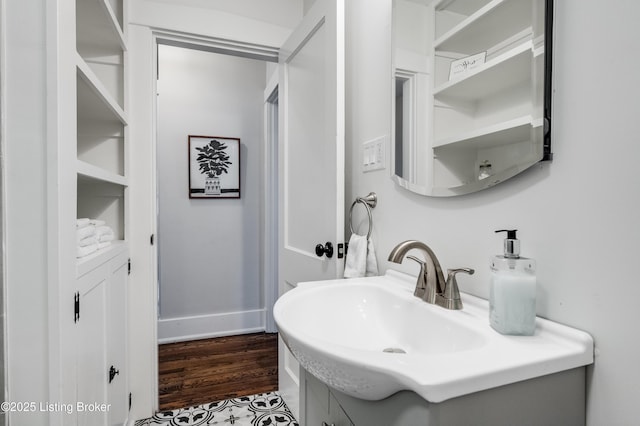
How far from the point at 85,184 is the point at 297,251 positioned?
995 millimetres

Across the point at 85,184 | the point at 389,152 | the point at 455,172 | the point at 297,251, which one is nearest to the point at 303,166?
the point at 297,251

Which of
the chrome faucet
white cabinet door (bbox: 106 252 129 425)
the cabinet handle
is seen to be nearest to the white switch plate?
the chrome faucet

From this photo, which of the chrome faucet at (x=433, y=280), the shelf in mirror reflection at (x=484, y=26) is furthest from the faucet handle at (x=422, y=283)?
the shelf in mirror reflection at (x=484, y=26)

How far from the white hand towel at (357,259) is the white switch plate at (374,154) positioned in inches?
10.7

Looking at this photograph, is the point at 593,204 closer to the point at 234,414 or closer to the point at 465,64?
the point at 465,64

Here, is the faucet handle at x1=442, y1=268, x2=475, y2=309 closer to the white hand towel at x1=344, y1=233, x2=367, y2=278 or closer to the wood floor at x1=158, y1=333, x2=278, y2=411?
the white hand towel at x1=344, y1=233, x2=367, y2=278

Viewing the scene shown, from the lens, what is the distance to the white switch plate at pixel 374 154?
116cm

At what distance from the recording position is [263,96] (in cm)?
279

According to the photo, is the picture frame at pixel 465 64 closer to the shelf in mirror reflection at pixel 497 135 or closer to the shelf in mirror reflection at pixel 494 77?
the shelf in mirror reflection at pixel 494 77

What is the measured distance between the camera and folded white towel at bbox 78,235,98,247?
1006 mm

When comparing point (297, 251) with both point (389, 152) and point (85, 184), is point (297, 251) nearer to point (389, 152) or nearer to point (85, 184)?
point (389, 152)

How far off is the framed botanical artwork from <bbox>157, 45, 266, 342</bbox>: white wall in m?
0.05

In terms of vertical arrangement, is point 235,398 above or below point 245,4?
below

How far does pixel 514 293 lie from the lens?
58cm
